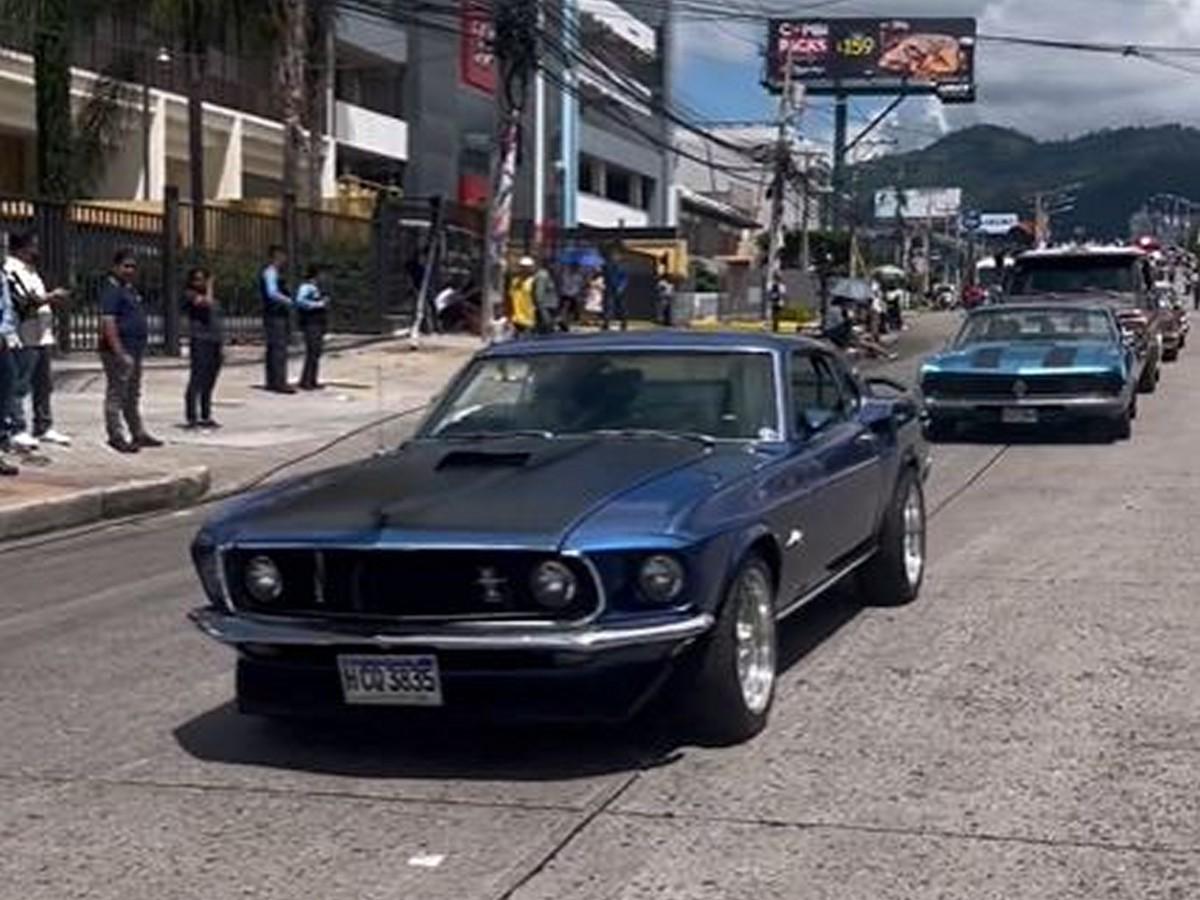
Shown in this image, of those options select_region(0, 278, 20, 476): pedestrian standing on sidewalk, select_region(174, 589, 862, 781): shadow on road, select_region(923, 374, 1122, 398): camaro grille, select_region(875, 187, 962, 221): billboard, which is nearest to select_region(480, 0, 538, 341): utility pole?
select_region(923, 374, 1122, 398): camaro grille

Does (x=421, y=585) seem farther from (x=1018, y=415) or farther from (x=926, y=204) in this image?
(x=926, y=204)

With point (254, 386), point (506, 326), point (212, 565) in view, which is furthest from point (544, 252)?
point (212, 565)

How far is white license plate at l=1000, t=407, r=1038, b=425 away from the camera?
19031 mm

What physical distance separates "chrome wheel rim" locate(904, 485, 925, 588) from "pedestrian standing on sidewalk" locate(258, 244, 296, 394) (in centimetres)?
1403

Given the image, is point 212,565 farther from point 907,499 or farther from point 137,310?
point 137,310

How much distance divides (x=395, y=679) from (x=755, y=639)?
1.39 m

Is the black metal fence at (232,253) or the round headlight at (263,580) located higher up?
the black metal fence at (232,253)

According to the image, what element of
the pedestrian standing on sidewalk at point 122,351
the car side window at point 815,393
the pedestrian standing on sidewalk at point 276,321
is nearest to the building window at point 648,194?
the pedestrian standing on sidewalk at point 276,321

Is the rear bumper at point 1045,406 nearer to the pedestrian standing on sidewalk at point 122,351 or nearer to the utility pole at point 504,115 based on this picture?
Result: the pedestrian standing on sidewalk at point 122,351

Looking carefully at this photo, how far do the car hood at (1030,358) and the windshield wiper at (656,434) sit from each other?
11.8 meters

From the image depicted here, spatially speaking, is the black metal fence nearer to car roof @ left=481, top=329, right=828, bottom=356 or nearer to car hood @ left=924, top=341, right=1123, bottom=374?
car hood @ left=924, top=341, right=1123, bottom=374

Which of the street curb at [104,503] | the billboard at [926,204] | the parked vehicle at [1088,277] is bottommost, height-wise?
the street curb at [104,503]

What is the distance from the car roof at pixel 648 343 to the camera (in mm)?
8273

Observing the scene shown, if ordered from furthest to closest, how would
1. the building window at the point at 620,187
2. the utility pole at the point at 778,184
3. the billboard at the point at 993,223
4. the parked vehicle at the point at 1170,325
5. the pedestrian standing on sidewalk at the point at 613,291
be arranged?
the billboard at the point at 993,223
the building window at the point at 620,187
the utility pole at the point at 778,184
the pedestrian standing on sidewalk at the point at 613,291
the parked vehicle at the point at 1170,325
